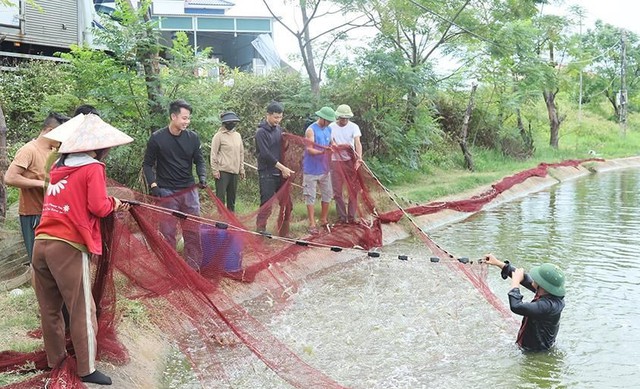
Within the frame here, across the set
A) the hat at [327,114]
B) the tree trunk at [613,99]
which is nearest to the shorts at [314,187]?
the hat at [327,114]

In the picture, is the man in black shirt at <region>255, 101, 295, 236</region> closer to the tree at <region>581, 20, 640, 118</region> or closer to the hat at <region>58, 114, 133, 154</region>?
the hat at <region>58, 114, 133, 154</region>

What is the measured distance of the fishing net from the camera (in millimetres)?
4371

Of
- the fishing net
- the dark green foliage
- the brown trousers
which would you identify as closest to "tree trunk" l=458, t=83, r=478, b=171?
the dark green foliage

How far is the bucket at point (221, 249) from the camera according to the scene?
5.90 metres

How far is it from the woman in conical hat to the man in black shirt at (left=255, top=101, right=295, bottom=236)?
4.03m

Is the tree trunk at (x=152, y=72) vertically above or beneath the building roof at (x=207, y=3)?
beneath

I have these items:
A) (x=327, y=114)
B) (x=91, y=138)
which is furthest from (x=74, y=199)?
(x=327, y=114)

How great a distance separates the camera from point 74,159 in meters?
3.79

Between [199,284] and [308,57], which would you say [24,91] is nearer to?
[308,57]

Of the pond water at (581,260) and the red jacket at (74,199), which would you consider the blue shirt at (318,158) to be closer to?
the pond water at (581,260)

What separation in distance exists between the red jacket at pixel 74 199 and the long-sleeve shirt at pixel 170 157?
2.59m

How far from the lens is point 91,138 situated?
384cm

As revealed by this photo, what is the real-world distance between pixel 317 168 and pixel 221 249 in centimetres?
275

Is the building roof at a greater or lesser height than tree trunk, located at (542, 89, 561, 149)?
greater
